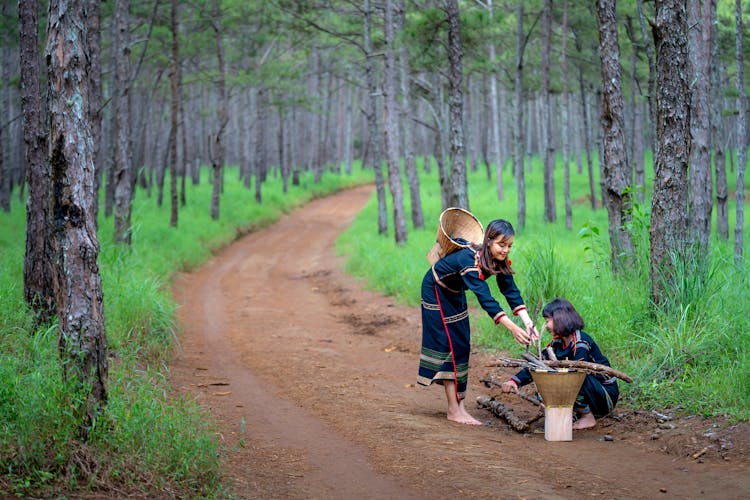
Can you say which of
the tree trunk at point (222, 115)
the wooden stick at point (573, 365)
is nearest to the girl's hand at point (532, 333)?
the wooden stick at point (573, 365)

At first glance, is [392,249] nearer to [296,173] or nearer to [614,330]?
[614,330]

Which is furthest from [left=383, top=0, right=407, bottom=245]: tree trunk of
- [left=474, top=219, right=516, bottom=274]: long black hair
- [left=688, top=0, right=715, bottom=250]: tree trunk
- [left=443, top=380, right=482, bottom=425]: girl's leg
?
[left=474, top=219, right=516, bottom=274]: long black hair

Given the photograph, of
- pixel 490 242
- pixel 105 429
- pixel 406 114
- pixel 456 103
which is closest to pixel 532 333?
pixel 490 242

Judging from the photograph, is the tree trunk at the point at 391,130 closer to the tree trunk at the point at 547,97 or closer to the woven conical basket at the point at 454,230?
the tree trunk at the point at 547,97

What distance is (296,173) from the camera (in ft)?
117

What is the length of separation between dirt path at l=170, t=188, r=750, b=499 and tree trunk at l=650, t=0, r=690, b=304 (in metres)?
1.93

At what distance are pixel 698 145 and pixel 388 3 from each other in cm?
908

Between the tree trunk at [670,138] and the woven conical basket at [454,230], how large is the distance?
7.37 feet

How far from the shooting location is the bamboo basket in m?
5.55

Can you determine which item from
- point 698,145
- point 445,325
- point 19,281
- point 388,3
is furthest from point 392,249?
point 445,325

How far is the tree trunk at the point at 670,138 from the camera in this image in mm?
7203

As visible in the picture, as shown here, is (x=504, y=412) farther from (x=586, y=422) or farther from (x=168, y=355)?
(x=168, y=355)

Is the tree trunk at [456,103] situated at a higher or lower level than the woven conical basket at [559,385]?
higher

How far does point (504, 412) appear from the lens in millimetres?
6426
